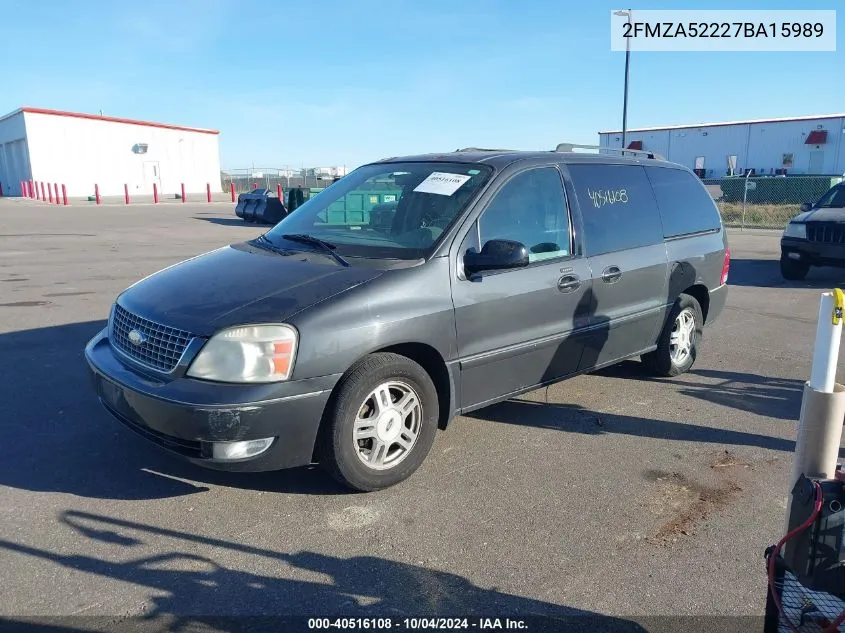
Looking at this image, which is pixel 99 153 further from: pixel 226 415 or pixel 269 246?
pixel 226 415

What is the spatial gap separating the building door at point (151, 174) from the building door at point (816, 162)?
164 feet

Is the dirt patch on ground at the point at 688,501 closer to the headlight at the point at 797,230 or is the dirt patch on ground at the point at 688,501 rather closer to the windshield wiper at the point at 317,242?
the windshield wiper at the point at 317,242

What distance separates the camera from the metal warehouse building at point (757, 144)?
5078 cm

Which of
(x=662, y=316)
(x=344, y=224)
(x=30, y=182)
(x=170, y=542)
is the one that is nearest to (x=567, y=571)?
(x=170, y=542)

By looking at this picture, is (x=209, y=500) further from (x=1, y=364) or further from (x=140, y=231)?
(x=140, y=231)

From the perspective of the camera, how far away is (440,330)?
3742 mm

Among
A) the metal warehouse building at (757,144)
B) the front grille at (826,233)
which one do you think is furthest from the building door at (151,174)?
the front grille at (826,233)

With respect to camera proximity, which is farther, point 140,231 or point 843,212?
point 140,231

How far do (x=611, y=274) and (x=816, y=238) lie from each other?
801cm

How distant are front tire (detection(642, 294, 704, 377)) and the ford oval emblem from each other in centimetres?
398

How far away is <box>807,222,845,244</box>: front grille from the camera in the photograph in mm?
10570

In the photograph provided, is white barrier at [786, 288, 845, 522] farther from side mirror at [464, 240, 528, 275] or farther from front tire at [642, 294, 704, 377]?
front tire at [642, 294, 704, 377]

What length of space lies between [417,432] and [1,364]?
418 centimetres

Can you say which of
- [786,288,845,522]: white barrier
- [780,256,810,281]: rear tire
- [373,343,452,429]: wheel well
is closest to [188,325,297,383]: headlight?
[373,343,452,429]: wheel well
